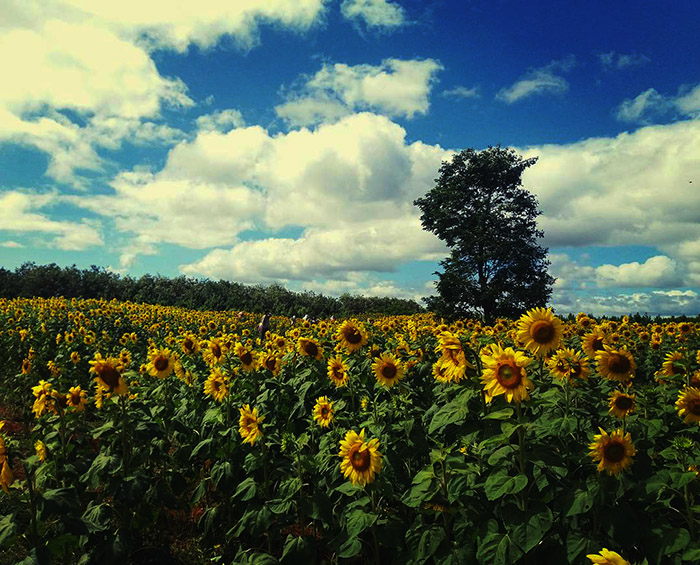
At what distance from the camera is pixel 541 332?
3.78m

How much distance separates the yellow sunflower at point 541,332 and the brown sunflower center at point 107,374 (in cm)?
355

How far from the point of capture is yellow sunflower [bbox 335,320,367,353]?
5551 mm

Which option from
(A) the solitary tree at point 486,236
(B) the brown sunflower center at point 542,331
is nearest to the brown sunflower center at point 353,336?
(B) the brown sunflower center at point 542,331

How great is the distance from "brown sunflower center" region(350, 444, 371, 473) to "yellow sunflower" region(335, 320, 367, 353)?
7.02ft

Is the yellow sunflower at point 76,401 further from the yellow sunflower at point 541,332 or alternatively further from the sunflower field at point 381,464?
the yellow sunflower at point 541,332

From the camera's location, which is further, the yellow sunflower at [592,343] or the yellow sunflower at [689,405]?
the yellow sunflower at [592,343]

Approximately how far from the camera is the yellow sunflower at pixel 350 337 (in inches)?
219

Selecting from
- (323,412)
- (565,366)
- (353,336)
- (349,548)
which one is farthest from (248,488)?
(565,366)

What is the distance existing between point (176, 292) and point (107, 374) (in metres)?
36.1

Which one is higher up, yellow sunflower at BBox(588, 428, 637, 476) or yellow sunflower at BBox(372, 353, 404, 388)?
yellow sunflower at BBox(372, 353, 404, 388)

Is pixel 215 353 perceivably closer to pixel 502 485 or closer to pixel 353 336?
pixel 353 336

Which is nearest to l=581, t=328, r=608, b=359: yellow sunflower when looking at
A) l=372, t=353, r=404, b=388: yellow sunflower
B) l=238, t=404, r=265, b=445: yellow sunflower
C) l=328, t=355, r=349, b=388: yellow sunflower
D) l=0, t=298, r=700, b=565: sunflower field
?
l=0, t=298, r=700, b=565: sunflower field

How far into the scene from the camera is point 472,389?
3.63 m

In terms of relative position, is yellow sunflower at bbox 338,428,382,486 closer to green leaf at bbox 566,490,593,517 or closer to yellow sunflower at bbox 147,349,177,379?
green leaf at bbox 566,490,593,517
